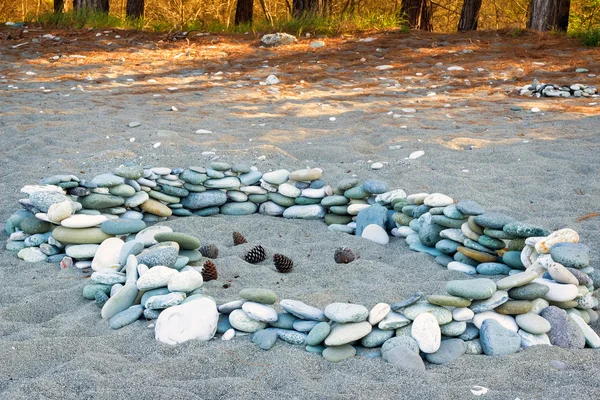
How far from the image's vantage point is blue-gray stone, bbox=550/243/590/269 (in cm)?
306

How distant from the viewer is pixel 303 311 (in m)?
2.75

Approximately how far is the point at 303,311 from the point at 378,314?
30 centimetres

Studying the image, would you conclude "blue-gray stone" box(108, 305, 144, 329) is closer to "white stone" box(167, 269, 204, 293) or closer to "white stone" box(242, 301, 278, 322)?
"white stone" box(167, 269, 204, 293)

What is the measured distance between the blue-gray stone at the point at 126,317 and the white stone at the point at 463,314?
133cm

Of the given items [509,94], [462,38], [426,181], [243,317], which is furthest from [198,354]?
[462,38]

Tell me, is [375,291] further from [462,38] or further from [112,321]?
[462,38]

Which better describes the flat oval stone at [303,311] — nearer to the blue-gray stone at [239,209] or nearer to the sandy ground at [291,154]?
the sandy ground at [291,154]

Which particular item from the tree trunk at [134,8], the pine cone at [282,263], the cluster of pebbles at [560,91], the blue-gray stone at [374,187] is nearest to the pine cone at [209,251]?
the pine cone at [282,263]

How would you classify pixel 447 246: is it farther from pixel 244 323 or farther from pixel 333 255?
pixel 244 323

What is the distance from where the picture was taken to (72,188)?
4199 mm

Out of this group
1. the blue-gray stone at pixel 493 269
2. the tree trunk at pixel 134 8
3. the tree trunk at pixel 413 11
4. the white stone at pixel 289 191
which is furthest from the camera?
the tree trunk at pixel 134 8

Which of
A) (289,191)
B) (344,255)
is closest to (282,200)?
(289,191)

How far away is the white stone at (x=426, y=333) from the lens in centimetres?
260

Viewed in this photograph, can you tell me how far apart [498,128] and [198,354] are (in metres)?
4.46
